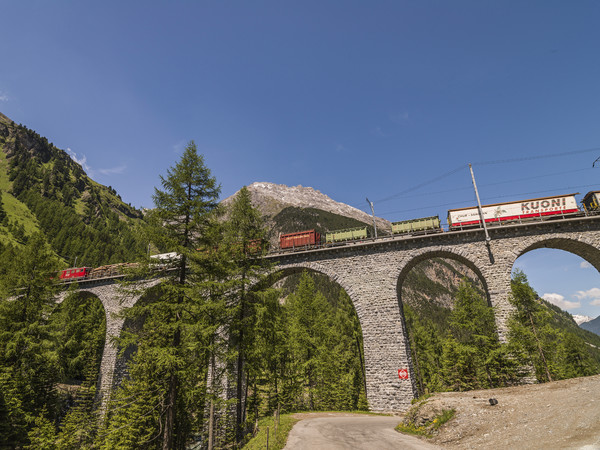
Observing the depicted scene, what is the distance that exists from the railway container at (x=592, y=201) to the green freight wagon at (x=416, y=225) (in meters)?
12.5

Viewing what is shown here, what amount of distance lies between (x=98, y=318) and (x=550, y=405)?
188ft

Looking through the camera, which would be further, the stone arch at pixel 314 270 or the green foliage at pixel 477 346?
the stone arch at pixel 314 270

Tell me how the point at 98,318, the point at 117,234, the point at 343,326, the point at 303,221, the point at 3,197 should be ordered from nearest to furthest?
the point at 343,326 → the point at 98,318 → the point at 3,197 → the point at 117,234 → the point at 303,221

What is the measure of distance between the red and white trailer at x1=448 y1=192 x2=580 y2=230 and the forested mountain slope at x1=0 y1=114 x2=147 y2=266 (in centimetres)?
7155

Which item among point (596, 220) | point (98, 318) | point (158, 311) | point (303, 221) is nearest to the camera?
point (158, 311)

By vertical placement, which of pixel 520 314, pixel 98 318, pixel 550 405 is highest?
pixel 98 318

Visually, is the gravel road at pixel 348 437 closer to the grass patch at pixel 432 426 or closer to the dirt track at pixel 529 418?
the grass patch at pixel 432 426

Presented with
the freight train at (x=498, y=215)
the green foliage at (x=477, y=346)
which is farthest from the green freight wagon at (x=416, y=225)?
the green foliage at (x=477, y=346)

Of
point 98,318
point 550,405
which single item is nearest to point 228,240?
point 550,405

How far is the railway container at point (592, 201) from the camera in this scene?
85.0 feet

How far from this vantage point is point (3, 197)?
405 ft

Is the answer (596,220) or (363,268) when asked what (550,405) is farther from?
(596,220)

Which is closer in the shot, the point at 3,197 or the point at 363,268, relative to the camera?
the point at 363,268

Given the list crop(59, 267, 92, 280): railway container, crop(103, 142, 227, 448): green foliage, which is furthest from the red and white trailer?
crop(59, 267, 92, 280): railway container
